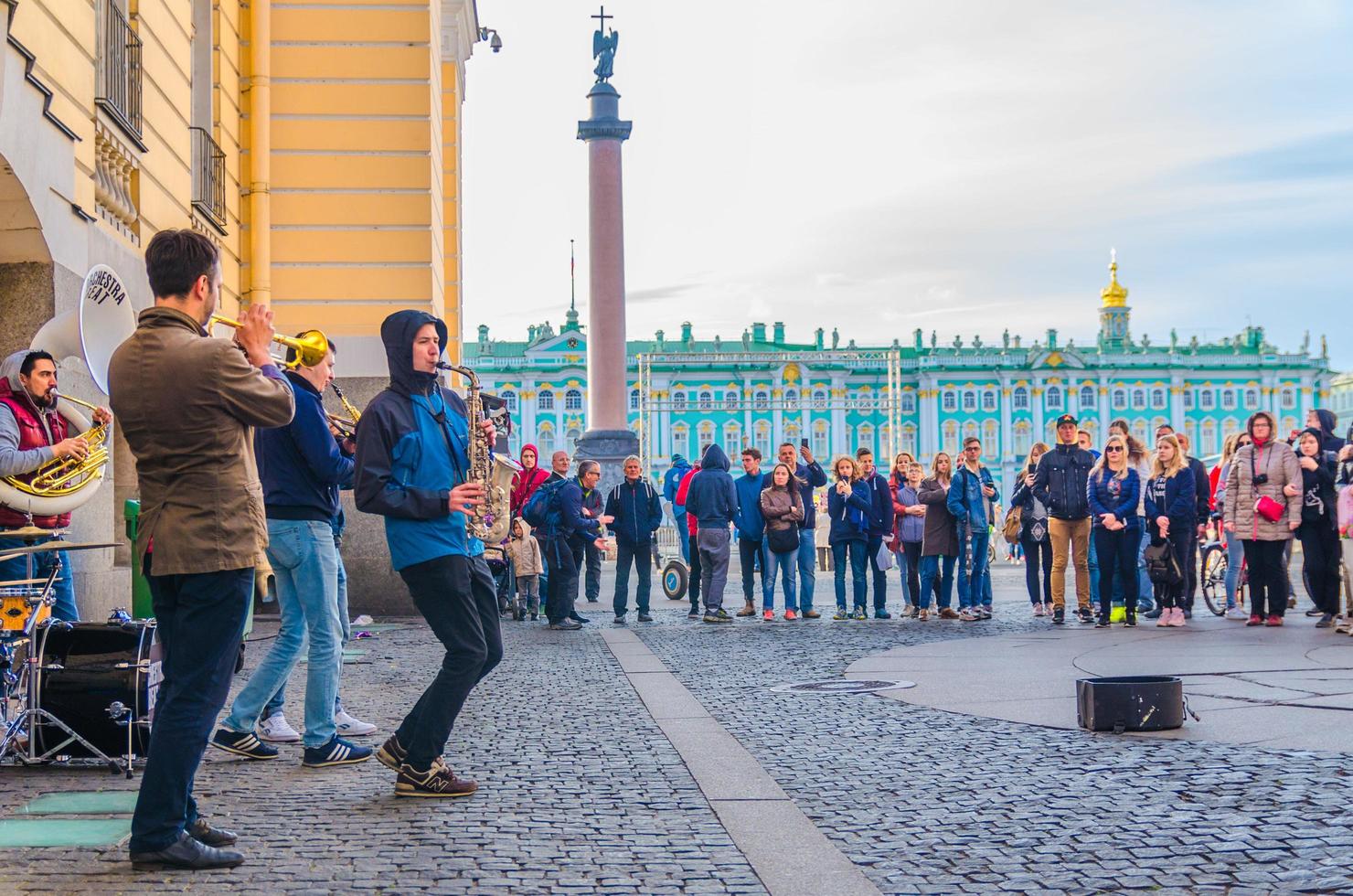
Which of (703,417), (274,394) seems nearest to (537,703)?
(274,394)

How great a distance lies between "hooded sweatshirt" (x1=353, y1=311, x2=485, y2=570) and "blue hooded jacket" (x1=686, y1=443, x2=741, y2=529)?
33.5 ft

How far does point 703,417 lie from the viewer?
4163 inches

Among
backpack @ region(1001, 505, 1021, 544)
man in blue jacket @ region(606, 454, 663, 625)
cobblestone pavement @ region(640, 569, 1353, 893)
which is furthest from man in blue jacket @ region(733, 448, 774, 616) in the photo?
cobblestone pavement @ region(640, 569, 1353, 893)

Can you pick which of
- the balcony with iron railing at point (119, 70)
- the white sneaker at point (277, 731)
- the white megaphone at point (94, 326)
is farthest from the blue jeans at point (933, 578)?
the white megaphone at point (94, 326)

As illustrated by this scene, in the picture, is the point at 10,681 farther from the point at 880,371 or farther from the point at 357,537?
the point at 880,371

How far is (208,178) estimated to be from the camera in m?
15.4

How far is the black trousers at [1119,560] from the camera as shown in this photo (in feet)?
48.0

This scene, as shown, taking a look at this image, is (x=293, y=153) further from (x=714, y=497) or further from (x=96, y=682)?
(x=96, y=682)

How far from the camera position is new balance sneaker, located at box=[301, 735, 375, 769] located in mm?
7070

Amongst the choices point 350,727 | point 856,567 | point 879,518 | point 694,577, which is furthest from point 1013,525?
point 350,727

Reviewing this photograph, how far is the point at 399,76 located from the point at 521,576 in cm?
552

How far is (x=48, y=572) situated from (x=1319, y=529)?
34.3 feet

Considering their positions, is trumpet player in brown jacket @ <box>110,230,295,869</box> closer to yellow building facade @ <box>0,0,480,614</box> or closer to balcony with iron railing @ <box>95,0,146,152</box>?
balcony with iron railing @ <box>95,0,146,152</box>

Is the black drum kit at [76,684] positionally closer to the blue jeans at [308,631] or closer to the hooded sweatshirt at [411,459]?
the blue jeans at [308,631]
